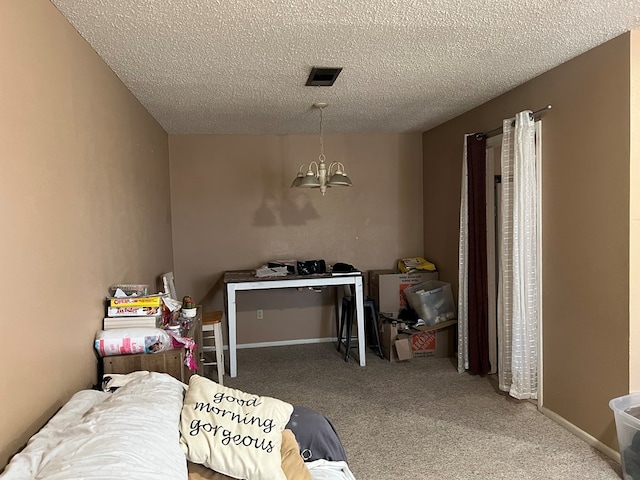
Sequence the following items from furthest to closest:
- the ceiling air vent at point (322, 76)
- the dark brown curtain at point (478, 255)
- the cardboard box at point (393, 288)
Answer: the cardboard box at point (393, 288)
the dark brown curtain at point (478, 255)
the ceiling air vent at point (322, 76)

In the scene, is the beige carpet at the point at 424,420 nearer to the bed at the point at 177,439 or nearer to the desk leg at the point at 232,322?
the desk leg at the point at 232,322

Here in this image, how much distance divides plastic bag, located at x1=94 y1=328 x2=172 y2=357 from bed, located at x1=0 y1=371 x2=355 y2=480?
0.40 meters

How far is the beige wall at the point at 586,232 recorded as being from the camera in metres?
2.56

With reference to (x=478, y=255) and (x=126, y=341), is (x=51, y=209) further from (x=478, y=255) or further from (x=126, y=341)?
(x=478, y=255)

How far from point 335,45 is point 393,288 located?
112 inches

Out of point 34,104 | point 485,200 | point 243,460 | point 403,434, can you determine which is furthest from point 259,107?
point 243,460

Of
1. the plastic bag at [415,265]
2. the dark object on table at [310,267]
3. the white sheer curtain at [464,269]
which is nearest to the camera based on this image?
the white sheer curtain at [464,269]

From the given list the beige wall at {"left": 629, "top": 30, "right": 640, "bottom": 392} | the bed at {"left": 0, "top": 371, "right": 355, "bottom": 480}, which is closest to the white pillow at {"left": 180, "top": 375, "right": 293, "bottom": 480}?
the bed at {"left": 0, "top": 371, "right": 355, "bottom": 480}

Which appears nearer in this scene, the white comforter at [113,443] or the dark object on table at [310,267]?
the white comforter at [113,443]

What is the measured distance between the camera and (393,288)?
4816 millimetres

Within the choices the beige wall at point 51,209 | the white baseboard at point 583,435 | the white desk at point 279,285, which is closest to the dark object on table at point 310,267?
the white desk at point 279,285

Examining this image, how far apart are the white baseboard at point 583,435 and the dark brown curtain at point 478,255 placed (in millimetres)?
755

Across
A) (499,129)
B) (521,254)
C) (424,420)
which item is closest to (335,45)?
(499,129)

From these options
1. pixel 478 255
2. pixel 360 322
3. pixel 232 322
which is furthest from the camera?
pixel 360 322
